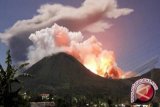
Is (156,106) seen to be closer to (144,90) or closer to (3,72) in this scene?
(144,90)

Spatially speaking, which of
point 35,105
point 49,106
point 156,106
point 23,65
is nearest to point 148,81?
point 156,106

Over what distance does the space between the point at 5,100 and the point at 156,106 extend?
69242mm

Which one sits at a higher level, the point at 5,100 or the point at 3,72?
the point at 3,72

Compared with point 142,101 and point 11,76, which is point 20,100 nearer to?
point 11,76

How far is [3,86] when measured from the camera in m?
58.3

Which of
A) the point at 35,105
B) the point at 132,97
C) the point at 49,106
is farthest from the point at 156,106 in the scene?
the point at 49,106

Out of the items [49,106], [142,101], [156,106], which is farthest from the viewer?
[49,106]

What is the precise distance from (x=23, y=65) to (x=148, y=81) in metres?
51.0

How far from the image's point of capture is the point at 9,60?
5984 cm

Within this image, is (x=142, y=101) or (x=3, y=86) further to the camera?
(x=142, y=101)

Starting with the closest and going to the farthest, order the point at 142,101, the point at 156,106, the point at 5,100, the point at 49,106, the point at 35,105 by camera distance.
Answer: the point at 5,100 < the point at 142,101 < the point at 156,106 < the point at 35,105 < the point at 49,106

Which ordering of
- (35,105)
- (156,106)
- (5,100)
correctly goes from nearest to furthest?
(5,100)
(156,106)
(35,105)

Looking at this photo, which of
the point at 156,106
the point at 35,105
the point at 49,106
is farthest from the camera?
the point at 49,106

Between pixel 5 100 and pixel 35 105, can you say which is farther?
pixel 35 105
